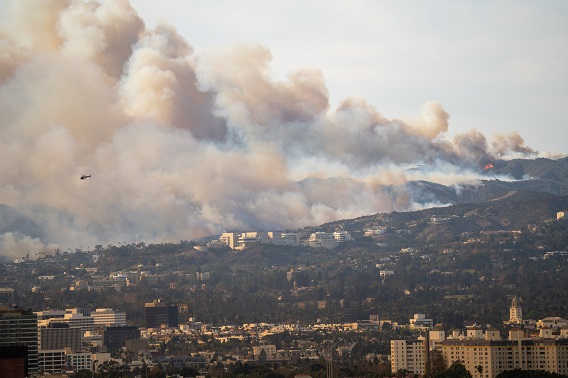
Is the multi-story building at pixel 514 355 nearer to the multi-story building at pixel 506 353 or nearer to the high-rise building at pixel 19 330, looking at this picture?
the multi-story building at pixel 506 353

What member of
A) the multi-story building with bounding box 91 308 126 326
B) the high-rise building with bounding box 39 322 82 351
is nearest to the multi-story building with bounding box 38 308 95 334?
the multi-story building with bounding box 91 308 126 326

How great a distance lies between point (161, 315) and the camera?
158 m

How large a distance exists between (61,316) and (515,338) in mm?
60679

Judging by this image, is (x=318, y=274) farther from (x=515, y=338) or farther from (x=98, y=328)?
(x=515, y=338)

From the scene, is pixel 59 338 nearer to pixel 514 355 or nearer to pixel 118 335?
pixel 118 335

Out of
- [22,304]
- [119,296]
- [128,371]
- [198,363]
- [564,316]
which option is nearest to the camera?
[128,371]

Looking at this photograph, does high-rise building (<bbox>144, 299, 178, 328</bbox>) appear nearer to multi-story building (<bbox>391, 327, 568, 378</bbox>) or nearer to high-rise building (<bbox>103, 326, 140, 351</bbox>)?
high-rise building (<bbox>103, 326, 140, 351</bbox>)

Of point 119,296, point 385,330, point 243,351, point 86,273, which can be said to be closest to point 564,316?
point 385,330

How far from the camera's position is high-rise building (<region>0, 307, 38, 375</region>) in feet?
365

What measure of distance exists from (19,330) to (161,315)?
45.0 meters

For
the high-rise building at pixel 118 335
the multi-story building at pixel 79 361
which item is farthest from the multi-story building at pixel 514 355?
the high-rise building at pixel 118 335

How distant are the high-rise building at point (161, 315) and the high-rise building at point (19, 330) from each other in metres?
41.0

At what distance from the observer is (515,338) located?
104 m

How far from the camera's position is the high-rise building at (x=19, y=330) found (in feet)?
365
